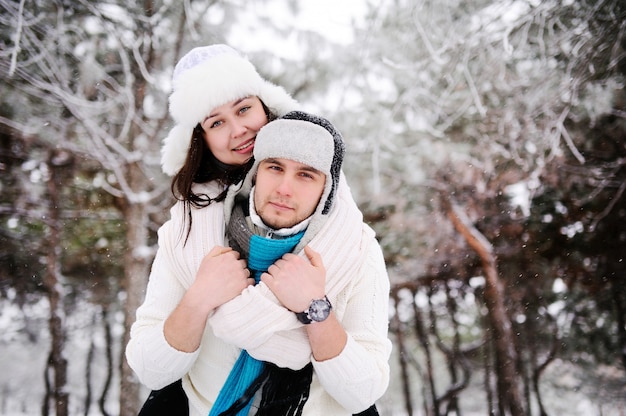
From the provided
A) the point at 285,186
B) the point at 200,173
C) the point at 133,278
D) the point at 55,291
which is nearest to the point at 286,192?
the point at 285,186

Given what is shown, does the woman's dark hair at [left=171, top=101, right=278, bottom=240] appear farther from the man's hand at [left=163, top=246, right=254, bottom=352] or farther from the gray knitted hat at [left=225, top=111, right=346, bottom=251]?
the man's hand at [left=163, top=246, right=254, bottom=352]

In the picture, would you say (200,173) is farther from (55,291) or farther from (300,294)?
(55,291)

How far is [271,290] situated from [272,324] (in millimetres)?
66

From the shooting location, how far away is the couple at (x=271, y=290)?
2.82 feet

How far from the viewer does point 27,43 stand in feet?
14.3

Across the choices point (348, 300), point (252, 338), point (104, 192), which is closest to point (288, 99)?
point (348, 300)

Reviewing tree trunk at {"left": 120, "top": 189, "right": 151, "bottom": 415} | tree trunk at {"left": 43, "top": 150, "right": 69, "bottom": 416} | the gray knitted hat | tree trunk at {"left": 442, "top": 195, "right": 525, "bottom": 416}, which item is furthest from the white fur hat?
tree trunk at {"left": 442, "top": 195, "right": 525, "bottom": 416}

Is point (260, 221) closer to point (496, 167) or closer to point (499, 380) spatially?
point (496, 167)

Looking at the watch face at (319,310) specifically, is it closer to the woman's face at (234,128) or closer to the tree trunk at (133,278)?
the woman's face at (234,128)

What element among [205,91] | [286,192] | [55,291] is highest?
[55,291]

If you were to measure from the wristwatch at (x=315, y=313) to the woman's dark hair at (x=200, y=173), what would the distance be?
351 millimetres

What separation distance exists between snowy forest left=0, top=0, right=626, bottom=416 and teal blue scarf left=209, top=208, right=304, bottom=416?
3926mm

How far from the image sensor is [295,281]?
86cm

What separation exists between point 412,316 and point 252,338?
638 centimetres
